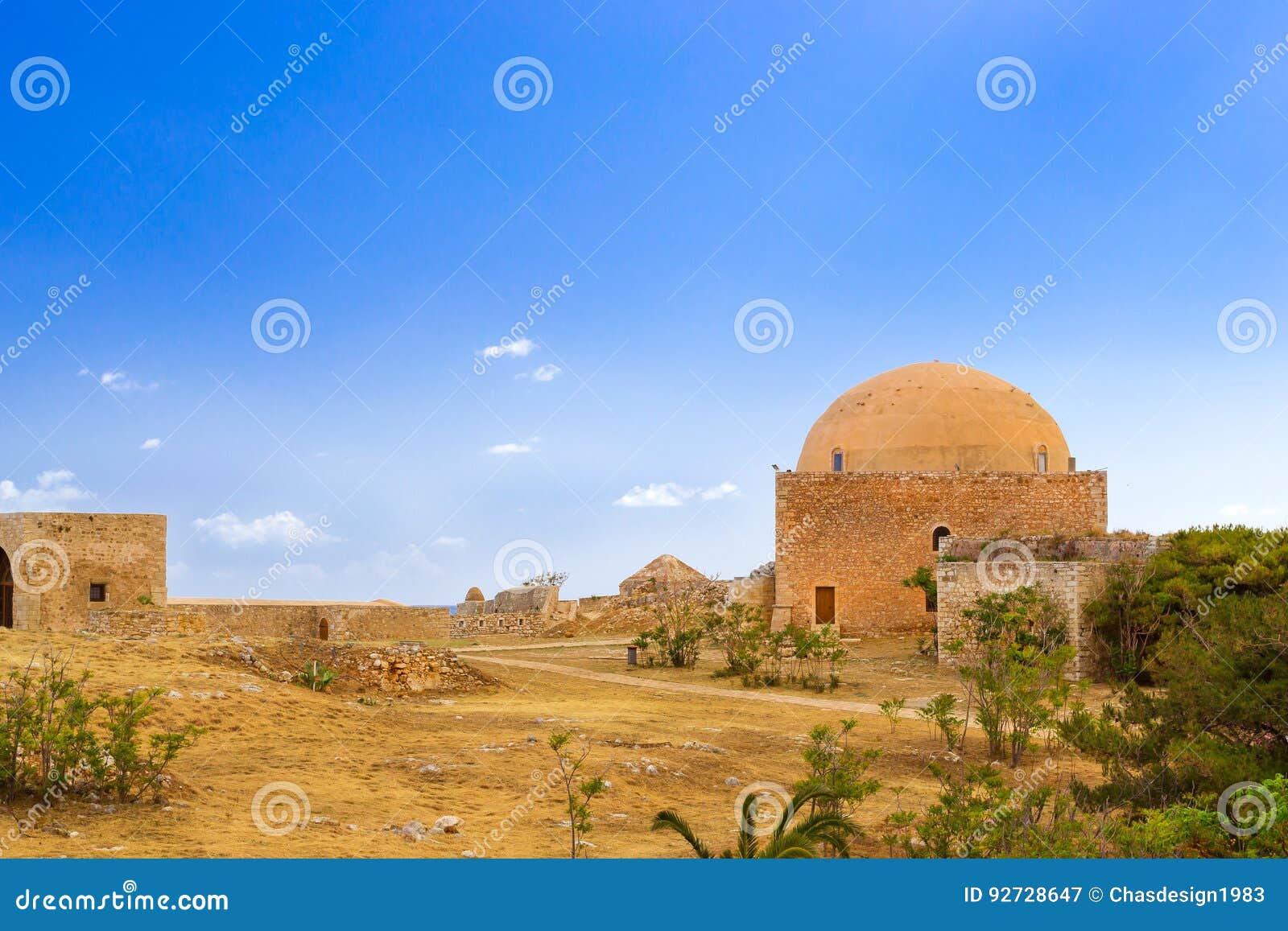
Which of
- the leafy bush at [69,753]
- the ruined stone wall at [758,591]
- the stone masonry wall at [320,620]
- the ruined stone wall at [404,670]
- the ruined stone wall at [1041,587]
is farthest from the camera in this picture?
the ruined stone wall at [758,591]

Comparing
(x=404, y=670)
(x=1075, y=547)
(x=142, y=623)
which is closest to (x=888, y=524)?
(x=1075, y=547)

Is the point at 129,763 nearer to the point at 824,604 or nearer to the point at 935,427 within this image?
the point at 824,604

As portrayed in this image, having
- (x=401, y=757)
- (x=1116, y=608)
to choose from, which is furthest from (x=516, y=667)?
(x=1116, y=608)

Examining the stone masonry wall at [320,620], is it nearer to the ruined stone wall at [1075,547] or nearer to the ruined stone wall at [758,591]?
the ruined stone wall at [758,591]

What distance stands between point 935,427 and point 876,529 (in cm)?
391

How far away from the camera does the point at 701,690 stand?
1617 centimetres

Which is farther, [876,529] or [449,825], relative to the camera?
[876,529]

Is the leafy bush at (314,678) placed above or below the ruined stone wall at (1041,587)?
below

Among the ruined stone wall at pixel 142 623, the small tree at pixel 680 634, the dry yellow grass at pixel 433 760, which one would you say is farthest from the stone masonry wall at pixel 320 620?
the dry yellow grass at pixel 433 760

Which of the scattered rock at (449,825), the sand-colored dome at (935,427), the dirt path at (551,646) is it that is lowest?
the scattered rock at (449,825)

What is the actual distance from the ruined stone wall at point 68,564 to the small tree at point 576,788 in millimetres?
11597

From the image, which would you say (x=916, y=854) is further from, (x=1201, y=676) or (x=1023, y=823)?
(x=1201, y=676)

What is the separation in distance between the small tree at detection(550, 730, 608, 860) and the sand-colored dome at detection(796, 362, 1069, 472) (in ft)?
57.9

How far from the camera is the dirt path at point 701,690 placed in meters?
14.5
